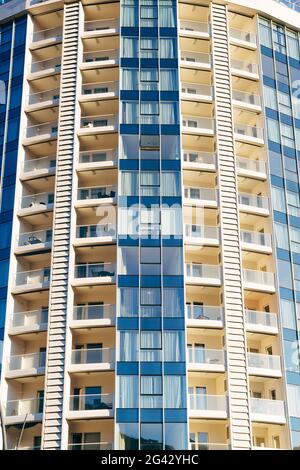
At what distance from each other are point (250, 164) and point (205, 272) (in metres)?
10.0

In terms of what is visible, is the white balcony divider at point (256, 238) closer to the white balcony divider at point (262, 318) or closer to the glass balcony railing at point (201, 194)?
the glass balcony railing at point (201, 194)

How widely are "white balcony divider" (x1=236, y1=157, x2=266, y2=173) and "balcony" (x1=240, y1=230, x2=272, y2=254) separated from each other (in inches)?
204

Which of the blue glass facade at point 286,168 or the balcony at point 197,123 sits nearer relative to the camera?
the blue glass facade at point 286,168

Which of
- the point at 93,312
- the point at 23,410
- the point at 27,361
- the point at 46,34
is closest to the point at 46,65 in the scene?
the point at 46,34

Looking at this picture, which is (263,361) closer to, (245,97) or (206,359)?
(206,359)

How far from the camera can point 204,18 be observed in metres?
58.8

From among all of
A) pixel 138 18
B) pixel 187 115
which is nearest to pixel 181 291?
pixel 187 115

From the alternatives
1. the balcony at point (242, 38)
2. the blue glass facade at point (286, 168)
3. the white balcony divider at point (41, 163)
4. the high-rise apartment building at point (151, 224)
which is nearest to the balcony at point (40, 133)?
the high-rise apartment building at point (151, 224)

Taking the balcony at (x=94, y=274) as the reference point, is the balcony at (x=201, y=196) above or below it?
above

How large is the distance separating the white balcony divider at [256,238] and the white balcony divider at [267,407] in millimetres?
10972

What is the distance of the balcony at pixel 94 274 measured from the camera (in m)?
48.0

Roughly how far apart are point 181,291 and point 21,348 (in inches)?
449

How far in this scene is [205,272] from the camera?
4944 cm

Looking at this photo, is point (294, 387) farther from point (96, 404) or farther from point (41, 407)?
point (41, 407)
